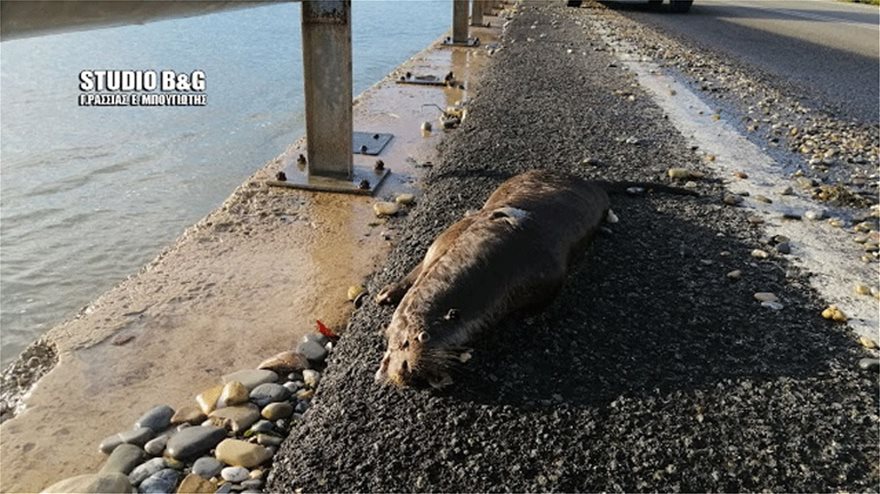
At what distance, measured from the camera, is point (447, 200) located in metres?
5.66

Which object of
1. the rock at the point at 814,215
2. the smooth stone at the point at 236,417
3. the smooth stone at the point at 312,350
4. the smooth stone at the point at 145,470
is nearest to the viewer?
the smooth stone at the point at 145,470

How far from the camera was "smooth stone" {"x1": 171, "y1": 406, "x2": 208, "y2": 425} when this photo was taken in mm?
3490

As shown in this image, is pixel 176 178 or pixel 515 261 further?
pixel 176 178

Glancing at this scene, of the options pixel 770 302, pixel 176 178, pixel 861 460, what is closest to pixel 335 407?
pixel 861 460

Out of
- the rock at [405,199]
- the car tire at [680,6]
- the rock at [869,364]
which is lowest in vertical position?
the rock at [405,199]

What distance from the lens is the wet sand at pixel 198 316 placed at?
11.4 ft

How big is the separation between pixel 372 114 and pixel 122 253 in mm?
4598

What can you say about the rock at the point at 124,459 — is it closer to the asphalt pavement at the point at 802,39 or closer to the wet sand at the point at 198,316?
the wet sand at the point at 198,316

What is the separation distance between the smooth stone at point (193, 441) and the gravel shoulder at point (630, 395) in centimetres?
41

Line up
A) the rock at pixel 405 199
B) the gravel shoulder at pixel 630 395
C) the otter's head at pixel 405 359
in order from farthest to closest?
1. the rock at pixel 405 199
2. the otter's head at pixel 405 359
3. the gravel shoulder at pixel 630 395

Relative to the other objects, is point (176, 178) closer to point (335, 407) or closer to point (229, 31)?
point (335, 407)

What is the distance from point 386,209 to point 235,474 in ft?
11.0

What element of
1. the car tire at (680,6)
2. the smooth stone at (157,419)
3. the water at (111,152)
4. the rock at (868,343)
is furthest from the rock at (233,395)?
the car tire at (680,6)

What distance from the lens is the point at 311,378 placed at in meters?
3.74
